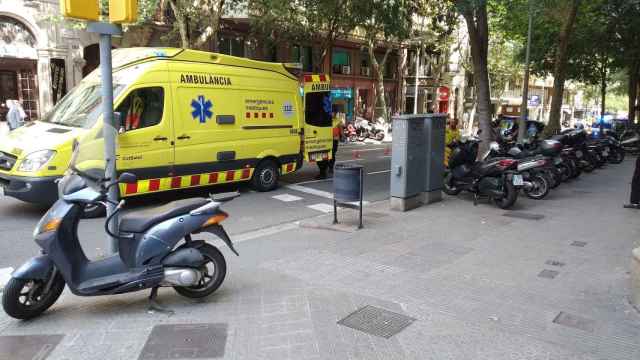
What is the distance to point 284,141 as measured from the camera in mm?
11477

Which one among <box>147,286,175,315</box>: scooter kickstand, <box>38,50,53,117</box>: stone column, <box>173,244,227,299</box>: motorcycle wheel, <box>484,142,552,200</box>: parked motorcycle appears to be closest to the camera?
<box>147,286,175,315</box>: scooter kickstand

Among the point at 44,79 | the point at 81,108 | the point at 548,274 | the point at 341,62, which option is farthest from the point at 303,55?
the point at 548,274

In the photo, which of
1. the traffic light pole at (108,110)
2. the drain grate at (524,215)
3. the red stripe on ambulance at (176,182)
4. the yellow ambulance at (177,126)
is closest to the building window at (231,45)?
the yellow ambulance at (177,126)

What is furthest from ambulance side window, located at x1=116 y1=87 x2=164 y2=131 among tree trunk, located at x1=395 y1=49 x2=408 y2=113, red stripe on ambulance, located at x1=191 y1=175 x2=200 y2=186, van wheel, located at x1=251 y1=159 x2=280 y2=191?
tree trunk, located at x1=395 y1=49 x2=408 y2=113

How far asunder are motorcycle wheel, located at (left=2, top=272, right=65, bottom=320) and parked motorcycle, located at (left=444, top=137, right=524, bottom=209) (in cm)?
749

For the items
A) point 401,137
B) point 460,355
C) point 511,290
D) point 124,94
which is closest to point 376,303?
point 460,355

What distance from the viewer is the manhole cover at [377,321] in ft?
14.2

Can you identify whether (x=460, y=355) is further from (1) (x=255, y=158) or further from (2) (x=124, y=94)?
(1) (x=255, y=158)

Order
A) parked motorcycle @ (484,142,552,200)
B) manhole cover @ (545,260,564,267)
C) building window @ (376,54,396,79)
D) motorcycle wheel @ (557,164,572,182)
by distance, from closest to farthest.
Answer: manhole cover @ (545,260,564,267), parked motorcycle @ (484,142,552,200), motorcycle wheel @ (557,164,572,182), building window @ (376,54,396,79)

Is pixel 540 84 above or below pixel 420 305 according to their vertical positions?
above

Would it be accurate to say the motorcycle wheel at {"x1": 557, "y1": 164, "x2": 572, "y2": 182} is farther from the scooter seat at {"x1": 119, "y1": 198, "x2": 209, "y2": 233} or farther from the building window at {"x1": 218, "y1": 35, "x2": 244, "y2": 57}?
the building window at {"x1": 218, "y1": 35, "x2": 244, "y2": 57}

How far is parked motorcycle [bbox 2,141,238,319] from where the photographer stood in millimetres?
4199

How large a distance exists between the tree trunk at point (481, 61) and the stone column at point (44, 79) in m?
15.8

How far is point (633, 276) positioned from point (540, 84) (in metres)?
71.6
